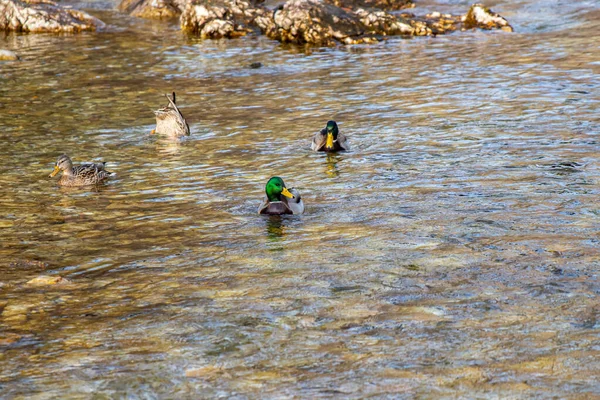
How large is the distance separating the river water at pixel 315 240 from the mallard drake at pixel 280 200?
0.23m

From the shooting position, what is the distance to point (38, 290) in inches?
291

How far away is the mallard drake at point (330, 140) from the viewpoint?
39.0 feet

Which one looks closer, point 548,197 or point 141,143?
point 548,197

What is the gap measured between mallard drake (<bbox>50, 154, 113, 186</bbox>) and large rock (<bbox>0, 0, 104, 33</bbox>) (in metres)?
16.0

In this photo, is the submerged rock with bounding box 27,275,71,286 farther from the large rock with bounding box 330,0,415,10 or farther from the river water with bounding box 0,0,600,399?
the large rock with bounding box 330,0,415,10

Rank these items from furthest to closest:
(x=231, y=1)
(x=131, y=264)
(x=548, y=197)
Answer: (x=231, y=1) < (x=548, y=197) < (x=131, y=264)

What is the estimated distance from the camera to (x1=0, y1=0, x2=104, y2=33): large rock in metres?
26.4

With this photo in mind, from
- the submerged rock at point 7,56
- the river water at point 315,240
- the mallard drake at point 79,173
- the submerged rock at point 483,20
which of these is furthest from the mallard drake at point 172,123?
the submerged rock at point 483,20

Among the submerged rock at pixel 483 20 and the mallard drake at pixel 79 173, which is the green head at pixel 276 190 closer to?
the mallard drake at pixel 79 173

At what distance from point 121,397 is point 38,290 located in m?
2.30

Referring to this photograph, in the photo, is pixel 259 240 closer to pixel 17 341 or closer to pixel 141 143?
pixel 17 341

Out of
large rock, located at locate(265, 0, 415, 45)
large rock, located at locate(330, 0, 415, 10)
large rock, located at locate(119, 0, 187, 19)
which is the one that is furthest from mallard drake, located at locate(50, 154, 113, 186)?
large rock, located at locate(119, 0, 187, 19)

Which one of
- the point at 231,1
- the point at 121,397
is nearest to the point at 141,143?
the point at 121,397

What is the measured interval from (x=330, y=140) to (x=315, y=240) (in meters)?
3.60
